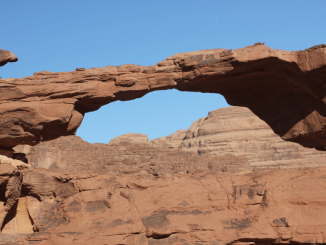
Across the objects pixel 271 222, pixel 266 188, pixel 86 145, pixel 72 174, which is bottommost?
pixel 271 222

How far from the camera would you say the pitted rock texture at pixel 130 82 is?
40.3 feet

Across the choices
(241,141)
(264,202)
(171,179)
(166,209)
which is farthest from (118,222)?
(241,141)

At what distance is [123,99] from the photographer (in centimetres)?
1317

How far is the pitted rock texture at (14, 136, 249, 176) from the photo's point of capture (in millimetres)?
37031

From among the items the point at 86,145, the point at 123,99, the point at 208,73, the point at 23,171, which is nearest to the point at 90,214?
the point at 23,171

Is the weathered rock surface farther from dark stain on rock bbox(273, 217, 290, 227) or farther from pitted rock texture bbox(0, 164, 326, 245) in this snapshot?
dark stain on rock bbox(273, 217, 290, 227)

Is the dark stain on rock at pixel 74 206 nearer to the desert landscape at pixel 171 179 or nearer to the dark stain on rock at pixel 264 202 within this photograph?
the desert landscape at pixel 171 179

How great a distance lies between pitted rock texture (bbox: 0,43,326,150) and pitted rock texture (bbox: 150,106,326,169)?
6007 centimetres

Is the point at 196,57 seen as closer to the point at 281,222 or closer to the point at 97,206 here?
the point at 97,206

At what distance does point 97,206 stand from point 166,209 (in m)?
1.93

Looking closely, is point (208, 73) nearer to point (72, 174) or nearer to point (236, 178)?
point (236, 178)

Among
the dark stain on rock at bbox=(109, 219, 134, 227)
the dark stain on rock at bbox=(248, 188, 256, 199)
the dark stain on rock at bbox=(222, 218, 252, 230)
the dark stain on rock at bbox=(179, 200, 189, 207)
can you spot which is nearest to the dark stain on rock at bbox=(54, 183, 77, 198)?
the dark stain on rock at bbox=(109, 219, 134, 227)

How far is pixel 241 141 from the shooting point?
8631 cm

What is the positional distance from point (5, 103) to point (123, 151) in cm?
3459
